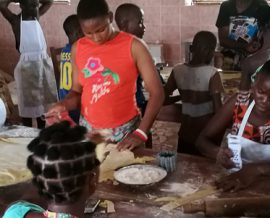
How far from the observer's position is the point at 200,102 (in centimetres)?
302

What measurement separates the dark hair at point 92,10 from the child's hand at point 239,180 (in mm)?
968

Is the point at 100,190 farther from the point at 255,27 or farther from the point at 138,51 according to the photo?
the point at 255,27

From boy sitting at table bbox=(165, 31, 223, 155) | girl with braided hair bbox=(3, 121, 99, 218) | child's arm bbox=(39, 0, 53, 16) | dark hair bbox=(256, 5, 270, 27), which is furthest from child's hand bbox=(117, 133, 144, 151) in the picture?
child's arm bbox=(39, 0, 53, 16)

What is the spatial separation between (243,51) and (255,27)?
227mm

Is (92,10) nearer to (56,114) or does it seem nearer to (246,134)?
(56,114)

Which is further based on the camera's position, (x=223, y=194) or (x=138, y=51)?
(x=138, y=51)

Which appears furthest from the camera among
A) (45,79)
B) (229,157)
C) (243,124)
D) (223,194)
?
(45,79)

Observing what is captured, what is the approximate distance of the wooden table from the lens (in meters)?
1.63

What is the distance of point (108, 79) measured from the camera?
2293mm

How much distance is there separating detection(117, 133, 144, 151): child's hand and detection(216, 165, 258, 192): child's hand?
49cm

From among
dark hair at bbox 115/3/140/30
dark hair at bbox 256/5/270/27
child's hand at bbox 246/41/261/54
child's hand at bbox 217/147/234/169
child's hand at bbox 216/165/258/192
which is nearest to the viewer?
child's hand at bbox 216/165/258/192

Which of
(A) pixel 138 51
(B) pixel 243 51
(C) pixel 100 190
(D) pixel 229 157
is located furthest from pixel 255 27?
(C) pixel 100 190

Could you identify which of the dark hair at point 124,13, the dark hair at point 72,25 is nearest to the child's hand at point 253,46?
the dark hair at point 124,13

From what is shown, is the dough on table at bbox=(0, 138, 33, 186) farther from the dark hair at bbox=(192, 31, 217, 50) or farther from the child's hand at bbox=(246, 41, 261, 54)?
the child's hand at bbox=(246, 41, 261, 54)
